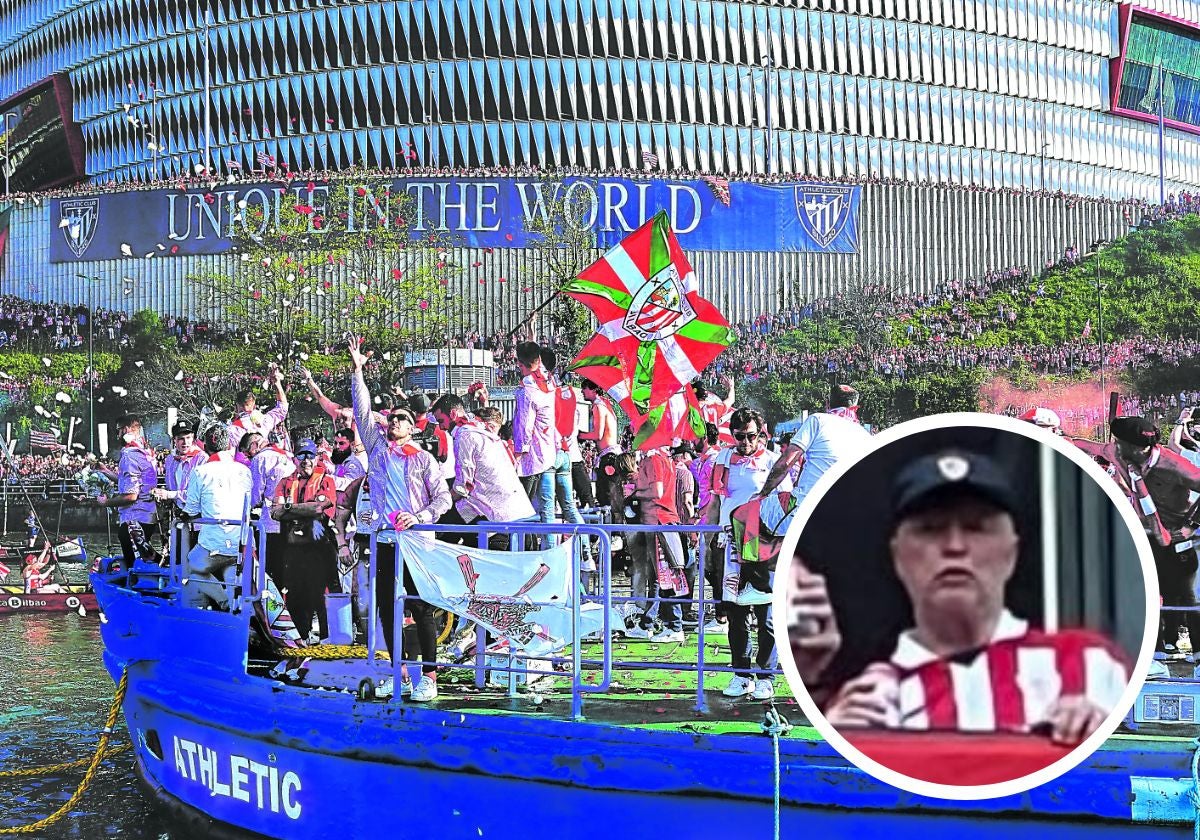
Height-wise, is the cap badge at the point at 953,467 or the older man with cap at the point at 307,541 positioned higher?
the cap badge at the point at 953,467

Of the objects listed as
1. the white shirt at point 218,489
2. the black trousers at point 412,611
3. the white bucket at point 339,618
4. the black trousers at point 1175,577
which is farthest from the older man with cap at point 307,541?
the black trousers at point 1175,577

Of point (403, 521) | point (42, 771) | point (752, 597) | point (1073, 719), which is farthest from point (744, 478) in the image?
point (1073, 719)

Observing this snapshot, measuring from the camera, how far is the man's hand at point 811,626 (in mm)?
3552

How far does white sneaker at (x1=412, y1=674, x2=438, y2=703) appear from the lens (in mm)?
7660

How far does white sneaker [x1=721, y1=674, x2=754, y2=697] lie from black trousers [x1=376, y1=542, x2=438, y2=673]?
1.58 m

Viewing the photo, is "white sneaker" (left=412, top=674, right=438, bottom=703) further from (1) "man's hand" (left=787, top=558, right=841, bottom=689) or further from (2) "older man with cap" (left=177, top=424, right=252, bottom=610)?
(1) "man's hand" (left=787, top=558, right=841, bottom=689)

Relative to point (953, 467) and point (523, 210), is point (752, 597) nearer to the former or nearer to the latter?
point (953, 467)

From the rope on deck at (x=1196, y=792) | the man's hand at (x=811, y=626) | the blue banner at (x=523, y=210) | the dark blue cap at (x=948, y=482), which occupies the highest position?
the blue banner at (x=523, y=210)

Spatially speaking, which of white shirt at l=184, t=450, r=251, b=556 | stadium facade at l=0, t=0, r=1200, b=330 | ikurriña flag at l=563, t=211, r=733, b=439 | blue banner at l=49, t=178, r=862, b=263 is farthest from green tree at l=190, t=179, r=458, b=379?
ikurriña flag at l=563, t=211, r=733, b=439

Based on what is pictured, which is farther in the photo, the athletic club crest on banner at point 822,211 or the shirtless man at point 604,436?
the athletic club crest on banner at point 822,211

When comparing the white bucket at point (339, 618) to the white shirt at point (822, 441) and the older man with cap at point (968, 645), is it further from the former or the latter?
the older man with cap at point (968, 645)

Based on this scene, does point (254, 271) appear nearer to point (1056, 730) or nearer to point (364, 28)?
point (364, 28)

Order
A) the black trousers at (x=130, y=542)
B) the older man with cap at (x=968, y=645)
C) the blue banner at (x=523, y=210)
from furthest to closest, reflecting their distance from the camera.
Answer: the blue banner at (x=523, y=210) < the black trousers at (x=130, y=542) < the older man with cap at (x=968, y=645)

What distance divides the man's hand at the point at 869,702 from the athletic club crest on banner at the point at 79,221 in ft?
211
